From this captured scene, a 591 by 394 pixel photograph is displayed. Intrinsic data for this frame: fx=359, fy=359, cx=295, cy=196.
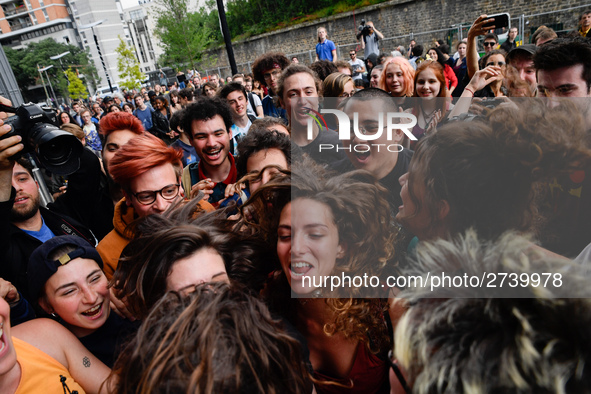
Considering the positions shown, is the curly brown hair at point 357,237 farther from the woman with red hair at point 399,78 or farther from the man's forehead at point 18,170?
the woman with red hair at point 399,78

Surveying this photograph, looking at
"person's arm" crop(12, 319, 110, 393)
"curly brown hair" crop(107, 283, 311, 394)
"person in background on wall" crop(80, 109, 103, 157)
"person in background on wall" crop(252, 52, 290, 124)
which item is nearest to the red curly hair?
"person's arm" crop(12, 319, 110, 393)

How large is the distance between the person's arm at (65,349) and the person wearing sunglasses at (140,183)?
52 centimetres

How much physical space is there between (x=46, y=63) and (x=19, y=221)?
64.6 m

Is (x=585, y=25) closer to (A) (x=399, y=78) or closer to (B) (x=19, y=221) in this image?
(A) (x=399, y=78)

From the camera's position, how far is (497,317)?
692 millimetres

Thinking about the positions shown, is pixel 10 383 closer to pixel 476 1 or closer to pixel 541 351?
pixel 541 351

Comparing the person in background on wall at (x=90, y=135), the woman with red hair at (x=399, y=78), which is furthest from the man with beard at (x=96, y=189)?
the person in background on wall at (x=90, y=135)

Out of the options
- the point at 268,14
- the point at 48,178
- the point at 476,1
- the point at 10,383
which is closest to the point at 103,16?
the point at 268,14

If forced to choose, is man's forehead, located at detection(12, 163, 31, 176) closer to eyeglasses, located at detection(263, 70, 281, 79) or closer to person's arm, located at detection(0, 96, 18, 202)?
person's arm, located at detection(0, 96, 18, 202)

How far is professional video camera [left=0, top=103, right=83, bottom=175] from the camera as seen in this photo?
194 cm

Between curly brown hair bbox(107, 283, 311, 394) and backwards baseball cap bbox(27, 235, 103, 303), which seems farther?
backwards baseball cap bbox(27, 235, 103, 303)

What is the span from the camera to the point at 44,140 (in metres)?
1.91

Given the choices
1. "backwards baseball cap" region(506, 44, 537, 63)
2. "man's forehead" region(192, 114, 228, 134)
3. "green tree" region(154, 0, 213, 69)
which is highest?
"green tree" region(154, 0, 213, 69)

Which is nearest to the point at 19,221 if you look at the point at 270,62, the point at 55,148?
the point at 55,148
